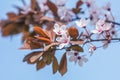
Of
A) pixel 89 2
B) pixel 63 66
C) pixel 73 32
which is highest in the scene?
pixel 89 2

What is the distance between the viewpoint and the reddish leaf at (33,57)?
875mm

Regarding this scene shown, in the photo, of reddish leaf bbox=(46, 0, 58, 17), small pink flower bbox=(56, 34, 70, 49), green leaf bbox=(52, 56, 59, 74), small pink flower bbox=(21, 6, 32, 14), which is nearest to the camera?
small pink flower bbox=(56, 34, 70, 49)

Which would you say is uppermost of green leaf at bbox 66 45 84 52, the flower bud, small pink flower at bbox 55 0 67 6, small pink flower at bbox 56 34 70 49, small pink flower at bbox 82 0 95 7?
small pink flower at bbox 55 0 67 6

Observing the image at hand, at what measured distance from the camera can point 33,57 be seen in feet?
2.90

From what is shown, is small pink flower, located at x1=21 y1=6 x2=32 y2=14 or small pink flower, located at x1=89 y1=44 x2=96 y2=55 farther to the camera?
small pink flower, located at x1=21 y1=6 x2=32 y2=14

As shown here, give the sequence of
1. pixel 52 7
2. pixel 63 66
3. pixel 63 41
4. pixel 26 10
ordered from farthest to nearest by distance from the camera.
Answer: pixel 26 10, pixel 52 7, pixel 63 66, pixel 63 41

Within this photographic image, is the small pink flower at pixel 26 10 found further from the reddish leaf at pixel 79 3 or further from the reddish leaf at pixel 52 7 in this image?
the reddish leaf at pixel 79 3

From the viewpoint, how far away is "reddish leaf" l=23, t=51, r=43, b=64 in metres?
0.88

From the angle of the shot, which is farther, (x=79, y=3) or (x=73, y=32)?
(x=79, y=3)

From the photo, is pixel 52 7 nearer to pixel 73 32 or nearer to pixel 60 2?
pixel 60 2

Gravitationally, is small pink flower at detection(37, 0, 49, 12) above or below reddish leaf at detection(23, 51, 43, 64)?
above

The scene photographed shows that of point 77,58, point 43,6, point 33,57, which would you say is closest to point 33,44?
point 33,57

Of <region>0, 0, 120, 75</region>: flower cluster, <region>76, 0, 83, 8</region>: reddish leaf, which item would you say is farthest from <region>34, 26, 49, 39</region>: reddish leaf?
<region>76, 0, 83, 8</region>: reddish leaf

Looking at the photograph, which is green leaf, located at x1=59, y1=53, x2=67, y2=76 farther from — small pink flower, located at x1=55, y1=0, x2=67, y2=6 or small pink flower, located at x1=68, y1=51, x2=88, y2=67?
small pink flower, located at x1=55, y1=0, x2=67, y2=6
